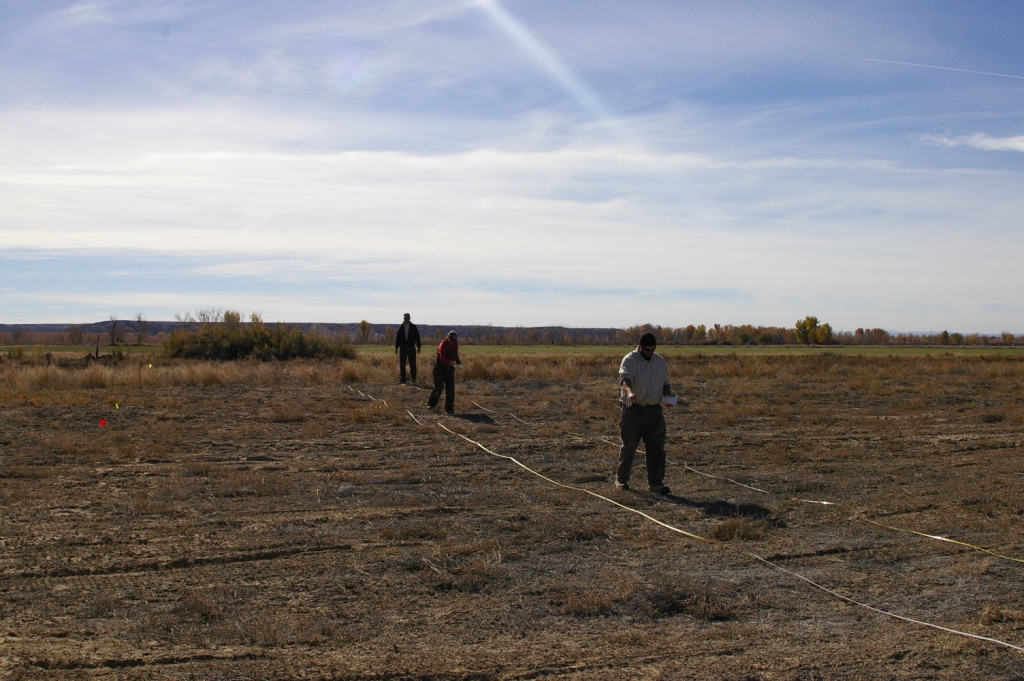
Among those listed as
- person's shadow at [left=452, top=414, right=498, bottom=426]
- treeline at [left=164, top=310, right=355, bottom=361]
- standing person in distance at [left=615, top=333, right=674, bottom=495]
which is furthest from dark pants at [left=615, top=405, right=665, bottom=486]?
treeline at [left=164, top=310, right=355, bottom=361]

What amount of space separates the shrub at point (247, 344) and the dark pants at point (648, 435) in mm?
31035

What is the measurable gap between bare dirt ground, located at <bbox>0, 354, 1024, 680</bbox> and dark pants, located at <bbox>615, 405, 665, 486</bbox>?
0.34 m

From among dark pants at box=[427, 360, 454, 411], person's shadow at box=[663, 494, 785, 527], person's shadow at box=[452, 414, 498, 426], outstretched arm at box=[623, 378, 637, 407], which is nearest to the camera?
person's shadow at box=[663, 494, 785, 527]

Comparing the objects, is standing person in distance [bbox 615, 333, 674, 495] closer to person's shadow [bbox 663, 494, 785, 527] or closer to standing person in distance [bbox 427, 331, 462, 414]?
person's shadow [bbox 663, 494, 785, 527]

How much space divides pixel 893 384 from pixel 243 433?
21492 millimetres

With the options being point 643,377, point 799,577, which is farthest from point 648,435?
point 799,577

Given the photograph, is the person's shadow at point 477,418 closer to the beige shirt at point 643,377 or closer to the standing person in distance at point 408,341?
the standing person in distance at point 408,341

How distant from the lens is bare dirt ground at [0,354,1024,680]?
5.09 metres

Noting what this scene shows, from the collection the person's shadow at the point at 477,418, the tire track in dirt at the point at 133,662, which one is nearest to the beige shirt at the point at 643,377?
the tire track in dirt at the point at 133,662

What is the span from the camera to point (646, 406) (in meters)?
10.0

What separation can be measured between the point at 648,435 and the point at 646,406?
334 mm

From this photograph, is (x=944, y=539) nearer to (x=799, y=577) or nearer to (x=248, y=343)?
(x=799, y=577)

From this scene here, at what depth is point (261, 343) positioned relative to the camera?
40.6 meters

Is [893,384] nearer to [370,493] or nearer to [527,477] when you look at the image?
[527,477]
